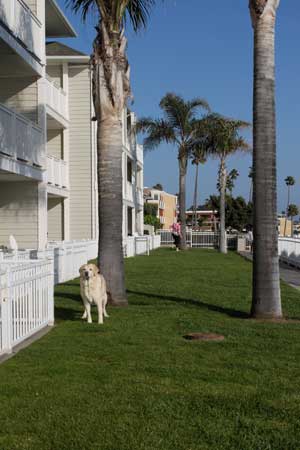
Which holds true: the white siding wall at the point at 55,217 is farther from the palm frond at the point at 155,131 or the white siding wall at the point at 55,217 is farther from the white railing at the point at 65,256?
the palm frond at the point at 155,131

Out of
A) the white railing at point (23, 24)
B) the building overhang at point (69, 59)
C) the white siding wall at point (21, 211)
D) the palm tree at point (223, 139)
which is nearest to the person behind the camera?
the white railing at point (23, 24)

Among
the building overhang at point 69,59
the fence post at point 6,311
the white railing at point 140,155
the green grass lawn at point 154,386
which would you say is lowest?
the green grass lawn at point 154,386

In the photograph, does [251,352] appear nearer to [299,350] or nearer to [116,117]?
[299,350]

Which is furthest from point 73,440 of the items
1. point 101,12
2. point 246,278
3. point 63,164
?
point 63,164

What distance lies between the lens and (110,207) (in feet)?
40.7

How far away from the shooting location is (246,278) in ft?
63.4

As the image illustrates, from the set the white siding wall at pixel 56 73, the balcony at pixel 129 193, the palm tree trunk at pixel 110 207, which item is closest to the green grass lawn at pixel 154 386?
the palm tree trunk at pixel 110 207

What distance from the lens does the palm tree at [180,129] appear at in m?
39.3

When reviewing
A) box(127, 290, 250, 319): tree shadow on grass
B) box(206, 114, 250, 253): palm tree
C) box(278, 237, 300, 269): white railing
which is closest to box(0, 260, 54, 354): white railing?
box(127, 290, 250, 319): tree shadow on grass

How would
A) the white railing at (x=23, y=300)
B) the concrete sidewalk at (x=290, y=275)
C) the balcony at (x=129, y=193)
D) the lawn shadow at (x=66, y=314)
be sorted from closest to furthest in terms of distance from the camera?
the white railing at (x=23, y=300) → the lawn shadow at (x=66, y=314) → the concrete sidewalk at (x=290, y=275) → the balcony at (x=129, y=193)

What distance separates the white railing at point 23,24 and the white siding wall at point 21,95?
932mm

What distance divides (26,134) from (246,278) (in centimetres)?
776

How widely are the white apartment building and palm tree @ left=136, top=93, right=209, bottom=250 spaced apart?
12609mm

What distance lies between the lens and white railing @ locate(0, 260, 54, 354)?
304 inches
